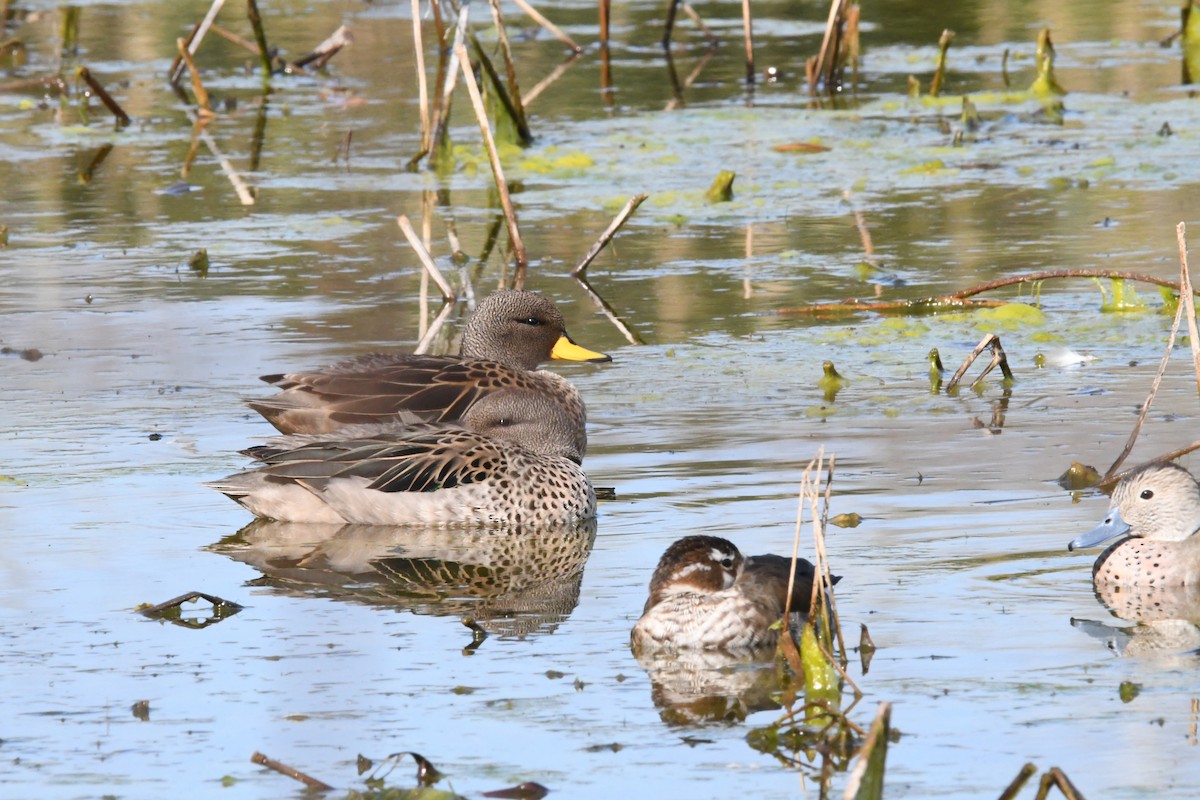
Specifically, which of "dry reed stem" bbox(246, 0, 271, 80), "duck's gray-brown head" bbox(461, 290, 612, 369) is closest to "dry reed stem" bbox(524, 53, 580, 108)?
"dry reed stem" bbox(246, 0, 271, 80)

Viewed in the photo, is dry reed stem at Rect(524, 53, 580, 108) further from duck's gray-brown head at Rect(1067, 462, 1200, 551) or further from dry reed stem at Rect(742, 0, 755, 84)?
duck's gray-brown head at Rect(1067, 462, 1200, 551)

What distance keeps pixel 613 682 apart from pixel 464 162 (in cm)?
1002

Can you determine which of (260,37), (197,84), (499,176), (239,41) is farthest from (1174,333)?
(239,41)

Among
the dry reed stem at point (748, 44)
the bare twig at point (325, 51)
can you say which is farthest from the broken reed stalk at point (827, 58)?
the bare twig at point (325, 51)

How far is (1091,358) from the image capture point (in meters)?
9.58

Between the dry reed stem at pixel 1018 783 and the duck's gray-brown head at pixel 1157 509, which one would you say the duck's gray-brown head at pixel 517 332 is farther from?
the dry reed stem at pixel 1018 783

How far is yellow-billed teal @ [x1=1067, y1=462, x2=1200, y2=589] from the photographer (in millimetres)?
6500

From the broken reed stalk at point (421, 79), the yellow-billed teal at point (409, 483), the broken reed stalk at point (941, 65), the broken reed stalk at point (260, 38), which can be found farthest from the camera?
the broken reed stalk at point (260, 38)

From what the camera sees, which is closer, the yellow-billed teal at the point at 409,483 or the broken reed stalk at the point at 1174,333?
the broken reed stalk at the point at 1174,333

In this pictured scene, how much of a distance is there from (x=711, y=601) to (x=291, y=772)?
1.66 meters

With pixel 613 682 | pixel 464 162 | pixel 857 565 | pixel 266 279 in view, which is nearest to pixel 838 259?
pixel 266 279

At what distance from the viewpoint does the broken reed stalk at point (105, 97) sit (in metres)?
15.6

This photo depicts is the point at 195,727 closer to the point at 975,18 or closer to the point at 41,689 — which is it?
the point at 41,689

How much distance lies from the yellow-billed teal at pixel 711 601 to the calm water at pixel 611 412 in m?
0.21
